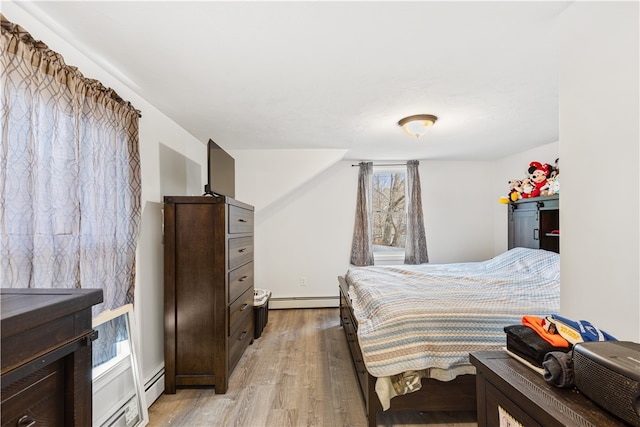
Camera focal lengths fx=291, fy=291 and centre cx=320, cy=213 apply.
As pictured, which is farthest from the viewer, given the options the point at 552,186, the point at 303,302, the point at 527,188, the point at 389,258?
the point at 389,258

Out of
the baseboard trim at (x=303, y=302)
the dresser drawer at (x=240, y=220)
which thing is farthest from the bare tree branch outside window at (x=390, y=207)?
the dresser drawer at (x=240, y=220)

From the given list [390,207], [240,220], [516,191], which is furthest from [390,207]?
[240,220]

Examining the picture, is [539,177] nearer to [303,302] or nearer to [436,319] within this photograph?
[436,319]

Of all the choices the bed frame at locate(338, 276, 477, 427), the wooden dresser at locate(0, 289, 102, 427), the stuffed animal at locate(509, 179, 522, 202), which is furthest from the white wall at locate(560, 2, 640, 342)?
the stuffed animal at locate(509, 179, 522, 202)

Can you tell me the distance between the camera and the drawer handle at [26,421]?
65cm

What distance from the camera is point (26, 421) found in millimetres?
668

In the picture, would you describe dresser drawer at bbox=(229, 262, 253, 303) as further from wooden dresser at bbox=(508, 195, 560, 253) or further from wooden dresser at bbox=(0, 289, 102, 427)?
wooden dresser at bbox=(508, 195, 560, 253)

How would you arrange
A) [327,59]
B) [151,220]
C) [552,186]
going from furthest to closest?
[552,186]
[151,220]
[327,59]

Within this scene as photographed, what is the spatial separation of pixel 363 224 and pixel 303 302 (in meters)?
1.43

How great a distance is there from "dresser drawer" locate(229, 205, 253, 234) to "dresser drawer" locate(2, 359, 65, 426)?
1.60 meters

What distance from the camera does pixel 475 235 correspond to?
449 centimetres

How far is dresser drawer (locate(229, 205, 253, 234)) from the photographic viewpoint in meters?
2.36

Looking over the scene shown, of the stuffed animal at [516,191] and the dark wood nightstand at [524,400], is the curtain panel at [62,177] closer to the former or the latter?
the dark wood nightstand at [524,400]

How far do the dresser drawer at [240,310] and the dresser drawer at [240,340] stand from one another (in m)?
0.04
